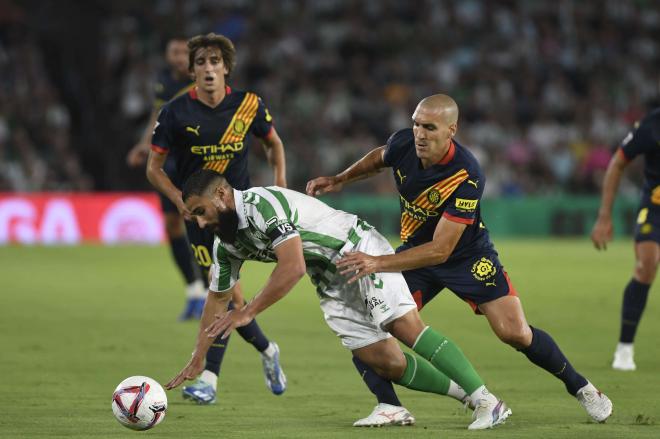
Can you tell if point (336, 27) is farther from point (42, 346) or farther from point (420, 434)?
point (420, 434)

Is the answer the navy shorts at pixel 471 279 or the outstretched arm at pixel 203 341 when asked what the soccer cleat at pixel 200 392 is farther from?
the navy shorts at pixel 471 279

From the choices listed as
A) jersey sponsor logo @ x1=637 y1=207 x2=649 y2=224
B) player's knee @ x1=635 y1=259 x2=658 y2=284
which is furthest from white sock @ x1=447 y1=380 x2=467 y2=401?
jersey sponsor logo @ x1=637 y1=207 x2=649 y2=224

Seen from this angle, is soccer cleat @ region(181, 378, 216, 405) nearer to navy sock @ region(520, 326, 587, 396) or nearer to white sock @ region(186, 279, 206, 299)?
navy sock @ region(520, 326, 587, 396)

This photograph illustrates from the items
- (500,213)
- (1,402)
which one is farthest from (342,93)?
(1,402)

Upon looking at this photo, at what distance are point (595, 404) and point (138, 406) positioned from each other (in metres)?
2.54

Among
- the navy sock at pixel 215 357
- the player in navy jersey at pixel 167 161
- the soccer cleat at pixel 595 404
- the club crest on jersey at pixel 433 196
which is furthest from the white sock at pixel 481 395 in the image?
Answer: the player in navy jersey at pixel 167 161

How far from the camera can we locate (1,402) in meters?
7.10

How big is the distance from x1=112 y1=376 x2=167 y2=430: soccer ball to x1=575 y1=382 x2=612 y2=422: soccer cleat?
92.7 inches

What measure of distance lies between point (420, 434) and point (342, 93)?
60.7ft

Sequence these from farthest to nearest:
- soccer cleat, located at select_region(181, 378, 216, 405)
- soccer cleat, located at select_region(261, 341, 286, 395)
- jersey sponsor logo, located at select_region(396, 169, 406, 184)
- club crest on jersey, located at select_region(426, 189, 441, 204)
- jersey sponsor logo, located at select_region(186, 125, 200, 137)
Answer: jersey sponsor logo, located at select_region(186, 125, 200, 137) → soccer cleat, located at select_region(261, 341, 286, 395) → soccer cleat, located at select_region(181, 378, 216, 405) → jersey sponsor logo, located at select_region(396, 169, 406, 184) → club crest on jersey, located at select_region(426, 189, 441, 204)

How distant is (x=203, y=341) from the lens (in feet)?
19.9

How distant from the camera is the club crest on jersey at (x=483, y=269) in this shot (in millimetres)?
6793

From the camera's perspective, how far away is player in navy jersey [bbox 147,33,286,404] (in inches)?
306

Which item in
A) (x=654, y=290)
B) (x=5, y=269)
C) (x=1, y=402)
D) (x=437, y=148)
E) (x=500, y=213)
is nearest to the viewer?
(x=437, y=148)
